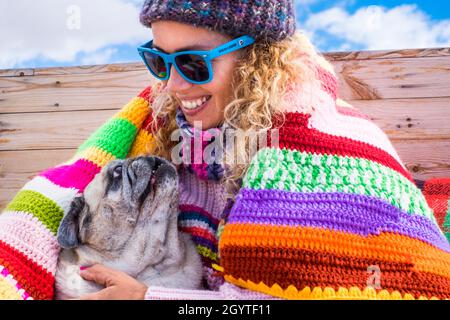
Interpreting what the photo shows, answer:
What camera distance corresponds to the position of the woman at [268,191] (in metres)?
1.31

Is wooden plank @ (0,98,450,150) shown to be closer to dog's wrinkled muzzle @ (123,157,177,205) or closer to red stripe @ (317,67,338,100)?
red stripe @ (317,67,338,100)

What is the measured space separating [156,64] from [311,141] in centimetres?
55

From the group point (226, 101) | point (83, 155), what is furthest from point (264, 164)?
point (83, 155)

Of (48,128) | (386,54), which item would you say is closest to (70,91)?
(48,128)

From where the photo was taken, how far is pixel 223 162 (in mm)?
1502

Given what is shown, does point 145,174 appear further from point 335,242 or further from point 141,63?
point 141,63

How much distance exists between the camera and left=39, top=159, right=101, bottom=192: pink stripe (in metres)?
1.68

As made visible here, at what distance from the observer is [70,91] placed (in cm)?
238

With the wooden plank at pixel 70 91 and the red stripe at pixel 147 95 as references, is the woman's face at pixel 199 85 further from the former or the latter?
the wooden plank at pixel 70 91

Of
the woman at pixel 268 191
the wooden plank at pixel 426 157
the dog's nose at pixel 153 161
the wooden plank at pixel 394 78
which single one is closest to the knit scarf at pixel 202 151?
the woman at pixel 268 191

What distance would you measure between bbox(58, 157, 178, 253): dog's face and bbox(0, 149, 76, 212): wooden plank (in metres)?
0.93

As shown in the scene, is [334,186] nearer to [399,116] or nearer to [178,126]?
[178,126]

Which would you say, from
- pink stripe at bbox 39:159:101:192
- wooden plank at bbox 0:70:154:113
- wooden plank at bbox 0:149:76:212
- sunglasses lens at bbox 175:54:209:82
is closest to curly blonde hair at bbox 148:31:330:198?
sunglasses lens at bbox 175:54:209:82

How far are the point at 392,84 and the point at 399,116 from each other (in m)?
0.14
